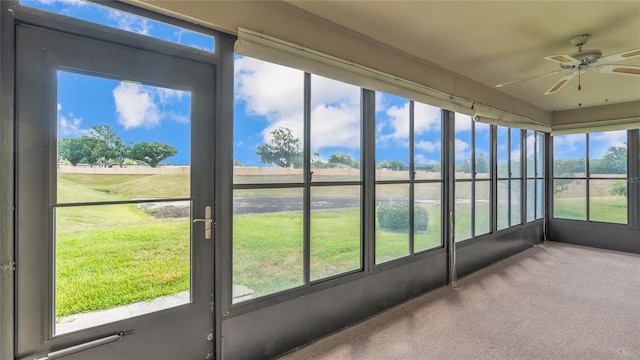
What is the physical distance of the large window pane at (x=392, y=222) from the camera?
3.12m

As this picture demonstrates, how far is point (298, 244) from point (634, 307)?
12.0 feet

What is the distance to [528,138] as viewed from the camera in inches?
228

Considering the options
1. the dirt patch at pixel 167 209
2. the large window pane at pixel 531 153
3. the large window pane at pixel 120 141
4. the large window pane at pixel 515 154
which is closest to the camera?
the large window pane at pixel 120 141

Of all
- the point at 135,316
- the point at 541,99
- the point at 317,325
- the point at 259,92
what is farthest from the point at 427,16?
the point at 541,99

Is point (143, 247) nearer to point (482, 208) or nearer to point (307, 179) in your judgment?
point (307, 179)

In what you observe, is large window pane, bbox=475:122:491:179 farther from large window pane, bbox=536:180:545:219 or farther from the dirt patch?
the dirt patch

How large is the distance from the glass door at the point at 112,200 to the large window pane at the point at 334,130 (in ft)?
3.02

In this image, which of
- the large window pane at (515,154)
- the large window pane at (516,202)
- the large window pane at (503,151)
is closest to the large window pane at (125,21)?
the large window pane at (503,151)

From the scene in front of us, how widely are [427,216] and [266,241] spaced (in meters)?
2.23

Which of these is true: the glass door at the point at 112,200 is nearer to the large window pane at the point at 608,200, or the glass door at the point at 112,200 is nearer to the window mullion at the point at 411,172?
the window mullion at the point at 411,172

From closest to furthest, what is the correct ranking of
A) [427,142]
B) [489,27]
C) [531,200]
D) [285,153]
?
1. [285,153]
2. [489,27]
3. [427,142]
4. [531,200]

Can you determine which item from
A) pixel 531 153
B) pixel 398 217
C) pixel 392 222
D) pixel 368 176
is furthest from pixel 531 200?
pixel 368 176

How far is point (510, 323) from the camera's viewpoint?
281cm

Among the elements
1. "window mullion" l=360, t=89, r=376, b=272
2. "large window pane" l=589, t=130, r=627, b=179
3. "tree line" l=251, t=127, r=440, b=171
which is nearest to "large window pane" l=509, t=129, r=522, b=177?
"large window pane" l=589, t=130, r=627, b=179
